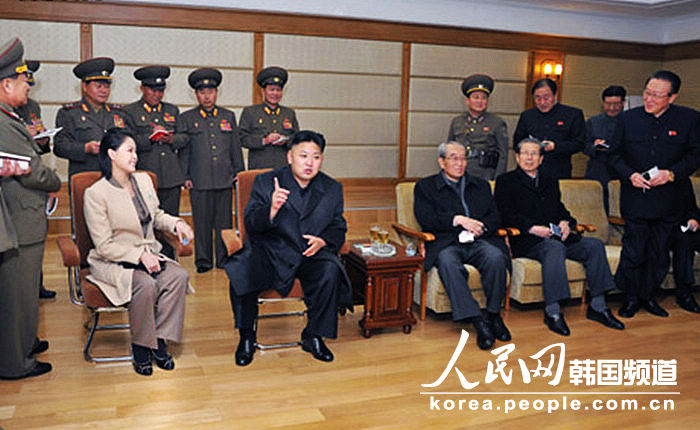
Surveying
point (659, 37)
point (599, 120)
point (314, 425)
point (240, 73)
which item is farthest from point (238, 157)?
point (659, 37)

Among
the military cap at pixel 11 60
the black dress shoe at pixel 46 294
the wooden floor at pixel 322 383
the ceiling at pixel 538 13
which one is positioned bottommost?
the wooden floor at pixel 322 383

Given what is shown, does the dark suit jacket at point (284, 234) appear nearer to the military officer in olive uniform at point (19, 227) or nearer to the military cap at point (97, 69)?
the military officer in olive uniform at point (19, 227)

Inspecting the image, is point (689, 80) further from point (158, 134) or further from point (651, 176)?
point (158, 134)

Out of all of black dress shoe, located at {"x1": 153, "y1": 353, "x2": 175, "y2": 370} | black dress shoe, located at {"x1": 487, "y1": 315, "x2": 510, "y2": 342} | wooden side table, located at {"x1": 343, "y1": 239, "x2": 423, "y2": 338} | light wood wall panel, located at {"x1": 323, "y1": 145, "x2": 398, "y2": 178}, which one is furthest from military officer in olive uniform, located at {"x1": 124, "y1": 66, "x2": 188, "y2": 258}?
black dress shoe, located at {"x1": 487, "y1": 315, "x2": 510, "y2": 342}

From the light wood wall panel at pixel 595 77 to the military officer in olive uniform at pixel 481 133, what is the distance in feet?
9.44

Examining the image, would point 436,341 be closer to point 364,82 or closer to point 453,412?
point 453,412

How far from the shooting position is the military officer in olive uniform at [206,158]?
18.6 ft

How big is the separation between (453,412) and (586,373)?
993 millimetres

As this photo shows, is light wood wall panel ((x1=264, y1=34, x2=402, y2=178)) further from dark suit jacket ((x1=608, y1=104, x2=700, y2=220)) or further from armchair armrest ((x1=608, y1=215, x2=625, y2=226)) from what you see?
dark suit jacket ((x1=608, y1=104, x2=700, y2=220))

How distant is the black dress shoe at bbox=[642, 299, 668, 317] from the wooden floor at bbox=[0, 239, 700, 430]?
226 mm

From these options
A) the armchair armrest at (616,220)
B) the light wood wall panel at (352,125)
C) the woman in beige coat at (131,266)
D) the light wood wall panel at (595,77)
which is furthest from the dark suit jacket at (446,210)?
the light wood wall panel at (595,77)

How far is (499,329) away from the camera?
4.14 metres

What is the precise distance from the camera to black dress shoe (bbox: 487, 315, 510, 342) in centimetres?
412

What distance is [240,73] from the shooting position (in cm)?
721
